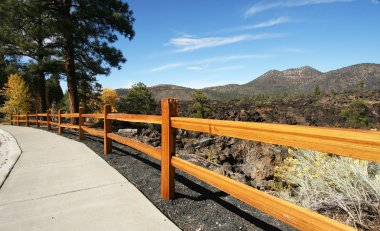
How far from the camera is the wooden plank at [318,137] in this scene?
1780 mm

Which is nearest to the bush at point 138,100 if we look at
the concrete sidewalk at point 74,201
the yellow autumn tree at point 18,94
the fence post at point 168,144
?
the yellow autumn tree at point 18,94

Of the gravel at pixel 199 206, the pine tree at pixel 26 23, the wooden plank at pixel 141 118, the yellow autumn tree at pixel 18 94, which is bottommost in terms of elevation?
the gravel at pixel 199 206

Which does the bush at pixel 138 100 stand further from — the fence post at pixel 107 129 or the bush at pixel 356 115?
the fence post at pixel 107 129

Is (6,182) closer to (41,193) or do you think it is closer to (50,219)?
(41,193)

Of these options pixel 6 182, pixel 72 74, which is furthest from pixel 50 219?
pixel 72 74

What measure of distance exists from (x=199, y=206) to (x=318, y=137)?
239cm

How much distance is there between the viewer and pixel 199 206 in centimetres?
410

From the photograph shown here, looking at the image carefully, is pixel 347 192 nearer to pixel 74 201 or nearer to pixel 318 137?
pixel 318 137

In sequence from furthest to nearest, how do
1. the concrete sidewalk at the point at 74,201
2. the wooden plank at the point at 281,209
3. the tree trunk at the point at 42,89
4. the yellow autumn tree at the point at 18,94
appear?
the yellow autumn tree at the point at 18,94 < the tree trunk at the point at 42,89 < the concrete sidewalk at the point at 74,201 < the wooden plank at the point at 281,209

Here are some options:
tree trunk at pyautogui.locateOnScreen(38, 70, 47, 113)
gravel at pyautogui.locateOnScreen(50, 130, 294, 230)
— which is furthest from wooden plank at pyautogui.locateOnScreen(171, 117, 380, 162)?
tree trunk at pyautogui.locateOnScreen(38, 70, 47, 113)

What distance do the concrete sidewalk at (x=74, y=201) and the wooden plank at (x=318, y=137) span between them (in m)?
1.41

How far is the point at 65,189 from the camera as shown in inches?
188

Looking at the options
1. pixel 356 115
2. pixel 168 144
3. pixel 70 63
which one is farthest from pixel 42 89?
pixel 356 115

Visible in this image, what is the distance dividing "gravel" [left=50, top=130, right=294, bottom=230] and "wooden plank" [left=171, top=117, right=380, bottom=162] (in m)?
1.18
